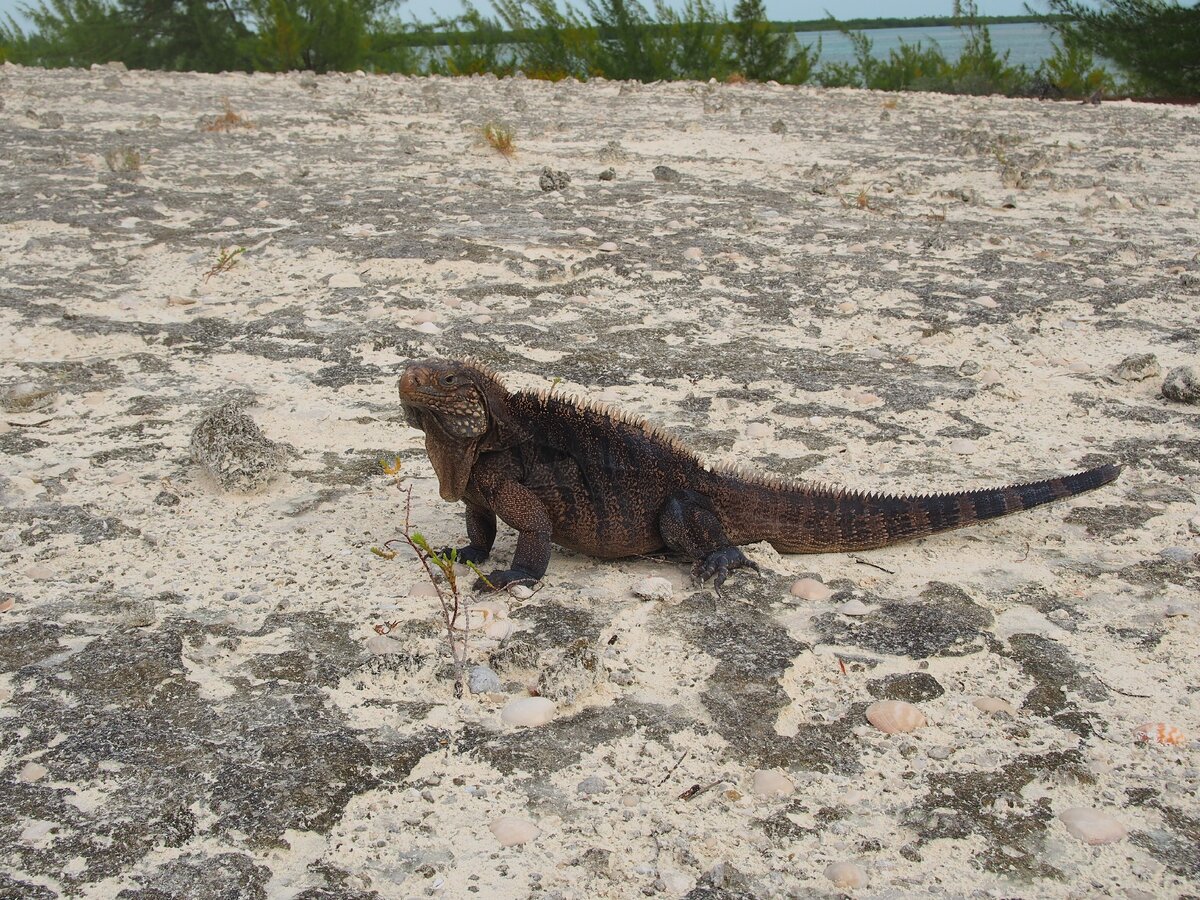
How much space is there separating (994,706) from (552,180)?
5.47 m

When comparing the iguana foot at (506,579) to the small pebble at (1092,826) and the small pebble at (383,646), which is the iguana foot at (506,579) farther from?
the small pebble at (1092,826)

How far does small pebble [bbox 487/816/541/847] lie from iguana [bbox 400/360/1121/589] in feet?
3.00

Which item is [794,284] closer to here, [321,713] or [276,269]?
[276,269]

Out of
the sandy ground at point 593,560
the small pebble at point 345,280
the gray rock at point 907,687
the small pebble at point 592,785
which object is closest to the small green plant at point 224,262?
the sandy ground at point 593,560

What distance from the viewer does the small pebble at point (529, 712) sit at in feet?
7.77

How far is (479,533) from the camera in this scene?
318 cm

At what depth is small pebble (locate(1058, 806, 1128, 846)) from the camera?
1.99 meters

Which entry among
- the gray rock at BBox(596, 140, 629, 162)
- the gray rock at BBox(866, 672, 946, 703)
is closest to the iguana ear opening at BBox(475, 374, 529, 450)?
the gray rock at BBox(866, 672, 946, 703)

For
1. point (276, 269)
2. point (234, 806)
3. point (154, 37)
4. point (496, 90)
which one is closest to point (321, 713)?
point (234, 806)

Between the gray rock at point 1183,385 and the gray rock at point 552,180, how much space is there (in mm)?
4174

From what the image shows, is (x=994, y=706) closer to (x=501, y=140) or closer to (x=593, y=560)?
(x=593, y=560)

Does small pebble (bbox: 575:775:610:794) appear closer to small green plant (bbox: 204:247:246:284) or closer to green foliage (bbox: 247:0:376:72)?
small green plant (bbox: 204:247:246:284)

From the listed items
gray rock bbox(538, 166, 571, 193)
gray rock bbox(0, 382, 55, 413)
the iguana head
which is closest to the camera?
the iguana head

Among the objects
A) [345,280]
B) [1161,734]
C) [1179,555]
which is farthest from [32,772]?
[345,280]
